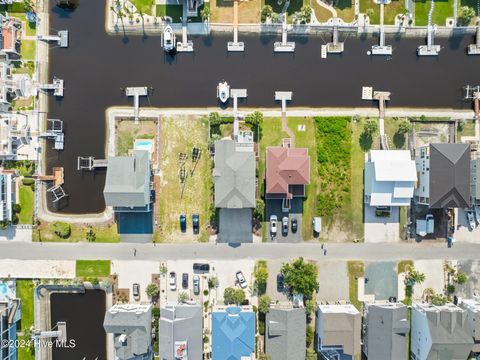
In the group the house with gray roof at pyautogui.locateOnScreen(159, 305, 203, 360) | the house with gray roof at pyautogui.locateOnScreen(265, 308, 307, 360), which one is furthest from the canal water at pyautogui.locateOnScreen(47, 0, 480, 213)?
the house with gray roof at pyautogui.locateOnScreen(265, 308, 307, 360)

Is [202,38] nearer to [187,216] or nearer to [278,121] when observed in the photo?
[278,121]

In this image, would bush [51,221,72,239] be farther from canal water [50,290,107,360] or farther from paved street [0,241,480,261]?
canal water [50,290,107,360]

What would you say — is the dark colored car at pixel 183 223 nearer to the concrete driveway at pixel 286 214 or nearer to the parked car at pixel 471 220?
the concrete driveway at pixel 286 214

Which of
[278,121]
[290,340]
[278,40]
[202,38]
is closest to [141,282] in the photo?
[290,340]

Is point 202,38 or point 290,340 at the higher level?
point 202,38

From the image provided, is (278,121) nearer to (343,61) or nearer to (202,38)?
(343,61)

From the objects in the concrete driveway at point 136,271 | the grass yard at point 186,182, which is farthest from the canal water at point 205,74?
the concrete driveway at point 136,271

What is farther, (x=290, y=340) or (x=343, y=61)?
(x=343, y=61)

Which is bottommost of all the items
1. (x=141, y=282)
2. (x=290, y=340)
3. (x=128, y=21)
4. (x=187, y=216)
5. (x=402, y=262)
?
(x=290, y=340)
